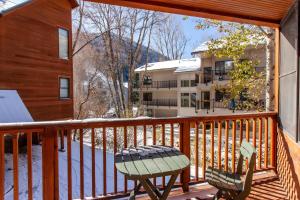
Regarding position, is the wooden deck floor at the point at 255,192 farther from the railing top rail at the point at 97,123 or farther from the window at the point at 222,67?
the window at the point at 222,67

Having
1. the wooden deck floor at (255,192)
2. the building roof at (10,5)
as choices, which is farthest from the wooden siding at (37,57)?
the wooden deck floor at (255,192)

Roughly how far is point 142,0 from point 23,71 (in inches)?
371

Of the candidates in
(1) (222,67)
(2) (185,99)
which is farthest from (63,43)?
(2) (185,99)

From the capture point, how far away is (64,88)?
44.7 ft

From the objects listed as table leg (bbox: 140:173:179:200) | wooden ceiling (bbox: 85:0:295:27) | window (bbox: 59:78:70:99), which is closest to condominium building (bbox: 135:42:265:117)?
window (bbox: 59:78:70:99)

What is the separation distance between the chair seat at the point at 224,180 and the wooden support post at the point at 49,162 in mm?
1596

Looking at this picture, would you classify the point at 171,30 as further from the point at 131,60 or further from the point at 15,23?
the point at 15,23

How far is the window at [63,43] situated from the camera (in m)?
13.1

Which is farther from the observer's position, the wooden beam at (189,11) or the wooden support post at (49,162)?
the wooden beam at (189,11)

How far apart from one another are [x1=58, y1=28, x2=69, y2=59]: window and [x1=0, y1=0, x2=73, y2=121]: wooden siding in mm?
265

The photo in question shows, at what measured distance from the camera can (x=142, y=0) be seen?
9.66ft

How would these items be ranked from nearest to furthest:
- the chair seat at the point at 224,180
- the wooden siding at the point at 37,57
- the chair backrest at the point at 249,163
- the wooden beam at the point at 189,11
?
the chair backrest at the point at 249,163 < the chair seat at the point at 224,180 < the wooden beam at the point at 189,11 < the wooden siding at the point at 37,57

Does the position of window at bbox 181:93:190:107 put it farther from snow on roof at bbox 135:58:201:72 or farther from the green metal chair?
the green metal chair

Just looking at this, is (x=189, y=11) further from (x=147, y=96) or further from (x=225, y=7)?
(x=147, y=96)
